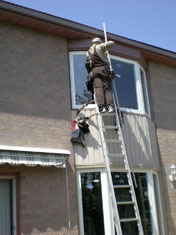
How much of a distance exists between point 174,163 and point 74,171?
3.44 meters

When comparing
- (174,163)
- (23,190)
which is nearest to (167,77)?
(174,163)

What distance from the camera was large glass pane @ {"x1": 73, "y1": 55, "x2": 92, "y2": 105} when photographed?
374 inches

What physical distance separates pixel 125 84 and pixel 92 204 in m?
3.49

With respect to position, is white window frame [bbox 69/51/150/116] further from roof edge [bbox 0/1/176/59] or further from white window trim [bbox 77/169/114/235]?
white window trim [bbox 77/169/114/235]

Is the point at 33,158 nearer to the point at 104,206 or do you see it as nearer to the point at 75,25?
the point at 104,206

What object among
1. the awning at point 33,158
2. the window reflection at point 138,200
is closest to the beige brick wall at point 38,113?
the awning at point 33,158

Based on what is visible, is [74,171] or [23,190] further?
[74,171]

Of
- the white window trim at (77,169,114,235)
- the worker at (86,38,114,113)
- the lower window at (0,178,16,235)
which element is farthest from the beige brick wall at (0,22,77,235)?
the worker at (86,38,114,113)

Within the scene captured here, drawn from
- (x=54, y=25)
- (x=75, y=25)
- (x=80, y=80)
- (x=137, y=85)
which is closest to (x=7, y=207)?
(x=80, y=80)

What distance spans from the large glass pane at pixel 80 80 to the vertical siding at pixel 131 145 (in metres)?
0.49

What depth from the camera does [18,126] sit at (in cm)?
830

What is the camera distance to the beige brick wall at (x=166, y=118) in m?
10.1

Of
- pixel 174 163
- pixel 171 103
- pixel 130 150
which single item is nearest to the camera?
pixel 130 150

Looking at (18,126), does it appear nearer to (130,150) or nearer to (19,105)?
(19,105)
